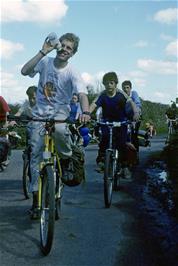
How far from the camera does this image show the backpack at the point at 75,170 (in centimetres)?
549

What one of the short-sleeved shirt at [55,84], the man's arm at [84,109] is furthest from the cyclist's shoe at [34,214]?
the man's arm at [84,109]

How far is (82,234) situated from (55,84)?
1735mm

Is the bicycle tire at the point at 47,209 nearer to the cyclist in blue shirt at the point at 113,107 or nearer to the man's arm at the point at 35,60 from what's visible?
the man's arm at the point at 35,60

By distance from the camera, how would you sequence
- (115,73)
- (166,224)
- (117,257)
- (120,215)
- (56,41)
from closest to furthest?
(117,257) → (56,41) → (166,224) → (120,215) → (115,73)

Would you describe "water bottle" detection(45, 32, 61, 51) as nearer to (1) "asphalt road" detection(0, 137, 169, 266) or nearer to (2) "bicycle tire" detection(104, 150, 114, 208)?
(1) "asphalt road" detection(0, 137, 169, 266)

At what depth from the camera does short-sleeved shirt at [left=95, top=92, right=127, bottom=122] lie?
26.7 ft

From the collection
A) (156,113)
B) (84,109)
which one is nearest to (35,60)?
(84,109)

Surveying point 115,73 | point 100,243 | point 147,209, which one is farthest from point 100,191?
point 100,243

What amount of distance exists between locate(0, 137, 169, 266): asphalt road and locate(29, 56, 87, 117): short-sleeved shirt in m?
1.38

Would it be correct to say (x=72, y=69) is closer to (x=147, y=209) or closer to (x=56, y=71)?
(x=56, y=71)

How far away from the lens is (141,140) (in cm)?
1240

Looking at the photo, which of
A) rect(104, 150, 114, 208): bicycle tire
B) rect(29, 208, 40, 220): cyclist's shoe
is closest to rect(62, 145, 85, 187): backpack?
rect(29, 208, 40, 220): cyclist's shoe

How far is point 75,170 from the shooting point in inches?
216

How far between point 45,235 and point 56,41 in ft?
6.48
